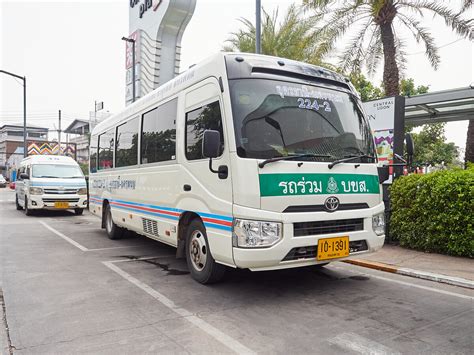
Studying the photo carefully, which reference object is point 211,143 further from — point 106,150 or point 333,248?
point 106,150

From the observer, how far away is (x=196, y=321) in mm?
3932

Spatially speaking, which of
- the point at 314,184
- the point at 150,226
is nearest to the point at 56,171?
the point at 150,226

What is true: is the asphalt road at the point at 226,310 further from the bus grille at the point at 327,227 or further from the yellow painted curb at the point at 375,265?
the bus grille at the point at 327,227

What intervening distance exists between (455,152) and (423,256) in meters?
32.6

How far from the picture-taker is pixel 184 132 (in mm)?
5535

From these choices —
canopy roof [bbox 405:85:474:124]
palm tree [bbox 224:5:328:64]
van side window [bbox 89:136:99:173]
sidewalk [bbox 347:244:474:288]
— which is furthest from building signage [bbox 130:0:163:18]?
sidewalk [bbox 347:244:474:288]

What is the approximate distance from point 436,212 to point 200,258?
4.34 m

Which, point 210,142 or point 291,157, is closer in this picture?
point 210,142

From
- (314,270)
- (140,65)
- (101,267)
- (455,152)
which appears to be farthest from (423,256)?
(455,152)

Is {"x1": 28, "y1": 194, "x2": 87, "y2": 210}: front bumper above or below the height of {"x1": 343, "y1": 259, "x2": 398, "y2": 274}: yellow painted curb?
above

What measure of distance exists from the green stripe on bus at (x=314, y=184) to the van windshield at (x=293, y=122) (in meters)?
0.24

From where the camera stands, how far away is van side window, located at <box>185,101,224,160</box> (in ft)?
15.5

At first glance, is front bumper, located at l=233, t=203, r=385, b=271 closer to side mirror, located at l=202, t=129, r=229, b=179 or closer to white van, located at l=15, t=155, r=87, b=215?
side mirror, located at l=202, t=129, r=229, b=179

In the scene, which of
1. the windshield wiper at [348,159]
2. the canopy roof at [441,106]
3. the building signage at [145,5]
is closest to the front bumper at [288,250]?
the windshield wiper at [348,159]
